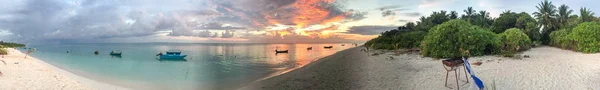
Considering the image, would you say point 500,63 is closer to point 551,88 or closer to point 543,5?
point 551,88

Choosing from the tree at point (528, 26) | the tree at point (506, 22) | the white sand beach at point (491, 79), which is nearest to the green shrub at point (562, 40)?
the tree at point (528, 26)

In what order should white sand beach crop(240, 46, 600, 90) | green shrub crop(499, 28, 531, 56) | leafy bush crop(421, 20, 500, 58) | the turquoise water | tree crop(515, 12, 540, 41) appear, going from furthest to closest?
1. tree crop(515, 12, 540, 41)
2. green shrub crop(499, 28, 531, 56)
3. leafy bush crop(421, 20, 500, 58)
4. the turquoise water
5. white sand beach crop(240, 46, 600, 90)

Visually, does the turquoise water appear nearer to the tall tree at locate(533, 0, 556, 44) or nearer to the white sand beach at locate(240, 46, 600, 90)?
the white sand beach at locate(240, 46, 600, 90)

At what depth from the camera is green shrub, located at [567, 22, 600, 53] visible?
21.0 metres

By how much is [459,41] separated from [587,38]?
8.73 meters

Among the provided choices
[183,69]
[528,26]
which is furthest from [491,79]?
[528,26]

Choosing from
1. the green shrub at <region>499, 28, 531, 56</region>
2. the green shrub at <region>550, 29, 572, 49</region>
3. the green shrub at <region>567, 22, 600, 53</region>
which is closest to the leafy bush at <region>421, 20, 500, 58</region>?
the green shrub at <region>499, 28, 531, 56</region>

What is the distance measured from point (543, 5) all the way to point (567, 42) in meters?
18.6

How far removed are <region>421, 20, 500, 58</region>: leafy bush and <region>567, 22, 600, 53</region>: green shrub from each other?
547cm

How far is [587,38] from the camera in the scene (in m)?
21.7

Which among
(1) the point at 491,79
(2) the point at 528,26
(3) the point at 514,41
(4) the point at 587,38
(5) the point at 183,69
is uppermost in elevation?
(2) the point at 528,26

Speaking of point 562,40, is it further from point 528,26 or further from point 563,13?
point 563,13

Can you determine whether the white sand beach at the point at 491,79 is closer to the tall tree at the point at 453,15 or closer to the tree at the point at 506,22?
the tree at the point at 506,22

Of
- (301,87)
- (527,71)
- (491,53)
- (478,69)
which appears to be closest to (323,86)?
(301,87)
